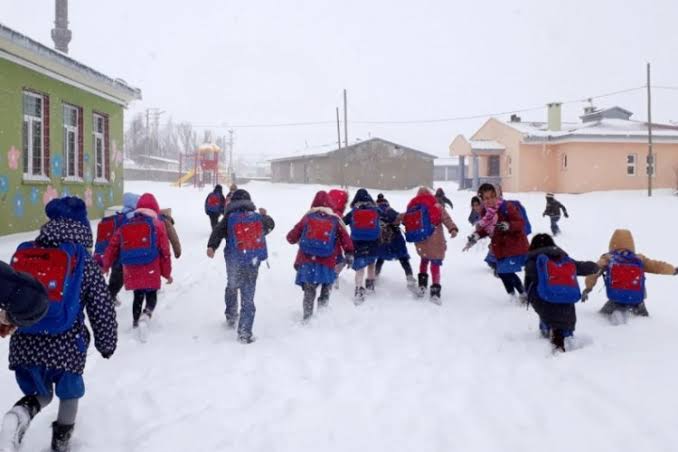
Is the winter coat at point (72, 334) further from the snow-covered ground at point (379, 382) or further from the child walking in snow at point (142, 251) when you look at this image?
the child walking in snow at point (142, 251)

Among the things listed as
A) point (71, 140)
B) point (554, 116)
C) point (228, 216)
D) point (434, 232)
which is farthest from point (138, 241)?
point (554, 116)

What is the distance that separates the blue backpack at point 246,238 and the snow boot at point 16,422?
293 centimetres

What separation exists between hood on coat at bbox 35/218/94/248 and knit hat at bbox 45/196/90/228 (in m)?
0.03

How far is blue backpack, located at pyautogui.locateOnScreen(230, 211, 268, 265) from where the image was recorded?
242 inches

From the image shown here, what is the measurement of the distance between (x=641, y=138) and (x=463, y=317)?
3097cm

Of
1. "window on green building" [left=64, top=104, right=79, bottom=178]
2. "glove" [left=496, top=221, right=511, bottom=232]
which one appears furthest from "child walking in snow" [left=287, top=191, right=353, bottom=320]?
"window on green building" [left=64, top=104, right=79, bottom=178]

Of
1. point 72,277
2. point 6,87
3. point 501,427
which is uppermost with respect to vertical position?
point 6,87

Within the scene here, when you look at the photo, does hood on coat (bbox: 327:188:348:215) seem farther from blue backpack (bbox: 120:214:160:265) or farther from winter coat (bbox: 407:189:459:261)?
blue backpack (bbox: 120:214:160:265)

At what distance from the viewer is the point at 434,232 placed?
8047 mm

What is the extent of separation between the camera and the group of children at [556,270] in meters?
5.66

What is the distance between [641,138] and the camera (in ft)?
108

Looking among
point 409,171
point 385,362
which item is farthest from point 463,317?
point 409,171

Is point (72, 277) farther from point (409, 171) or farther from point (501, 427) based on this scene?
point (409, 171)

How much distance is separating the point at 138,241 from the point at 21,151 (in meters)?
7.97
